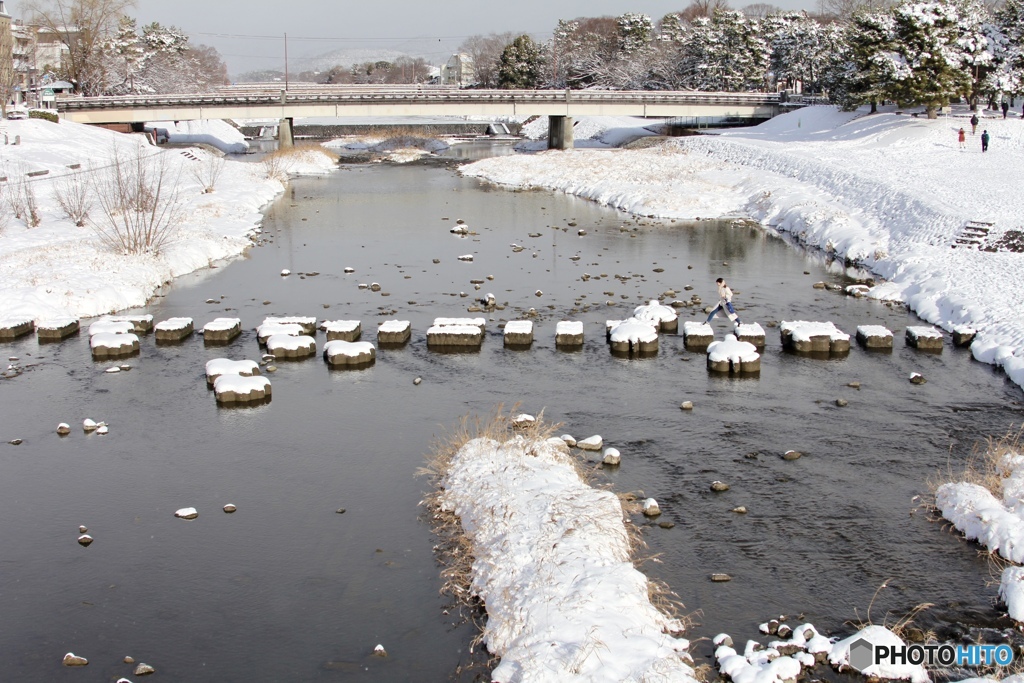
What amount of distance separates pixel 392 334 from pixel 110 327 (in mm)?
7485

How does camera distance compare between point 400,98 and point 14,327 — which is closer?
point 14,327

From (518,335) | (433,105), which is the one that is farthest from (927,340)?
(433,105)

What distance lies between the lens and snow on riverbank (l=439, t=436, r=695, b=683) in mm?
10727

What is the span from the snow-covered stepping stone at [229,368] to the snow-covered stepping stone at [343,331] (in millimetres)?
2721

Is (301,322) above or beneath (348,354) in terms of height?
above

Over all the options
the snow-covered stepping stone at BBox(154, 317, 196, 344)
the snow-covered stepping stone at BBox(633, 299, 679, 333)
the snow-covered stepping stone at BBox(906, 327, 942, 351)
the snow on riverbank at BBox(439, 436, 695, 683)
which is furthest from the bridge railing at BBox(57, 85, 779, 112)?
the snow on riverbank at BBox(439, 436, 695, 683)

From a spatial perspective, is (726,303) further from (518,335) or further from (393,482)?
(393,482)

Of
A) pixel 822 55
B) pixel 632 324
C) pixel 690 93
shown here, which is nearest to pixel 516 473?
pixel 632 324

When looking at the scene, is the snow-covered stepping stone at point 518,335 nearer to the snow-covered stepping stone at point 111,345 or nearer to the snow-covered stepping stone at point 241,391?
the snow-covered stepping stone at point 241,391

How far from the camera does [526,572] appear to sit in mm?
12578

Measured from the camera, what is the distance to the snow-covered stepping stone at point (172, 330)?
79.7 feet

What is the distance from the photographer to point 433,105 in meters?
78.2

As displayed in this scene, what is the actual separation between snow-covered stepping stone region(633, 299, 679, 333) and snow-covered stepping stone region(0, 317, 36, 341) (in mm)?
16640

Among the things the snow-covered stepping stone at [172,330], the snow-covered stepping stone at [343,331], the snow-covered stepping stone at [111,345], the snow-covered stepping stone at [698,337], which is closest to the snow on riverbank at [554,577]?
the snow-covered stepping stone at [698,337]
